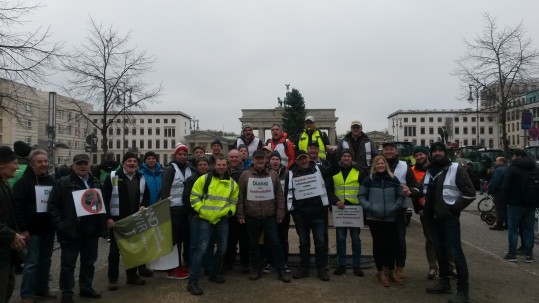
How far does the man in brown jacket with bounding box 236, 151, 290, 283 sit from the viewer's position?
6738mm

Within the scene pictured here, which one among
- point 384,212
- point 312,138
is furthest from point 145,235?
point 312,138

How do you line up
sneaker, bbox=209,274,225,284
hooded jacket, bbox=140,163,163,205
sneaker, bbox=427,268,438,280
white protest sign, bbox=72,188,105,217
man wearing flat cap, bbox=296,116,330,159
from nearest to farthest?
1. white protest sign, bbox=72,188,105,217
2. sneaker, bbox=209,274,225,284
3. sneaker, bbox=427,268,438,280
4. hooded jacket, bbox=140,163,163,205
5. man wearing flat cap, bbox=296,116,330,159

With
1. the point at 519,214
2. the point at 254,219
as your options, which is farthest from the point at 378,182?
the point at 519,214

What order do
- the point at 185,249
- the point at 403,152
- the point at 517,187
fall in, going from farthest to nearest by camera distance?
the point at 403,152
the point at 517,187
the point at 185,249

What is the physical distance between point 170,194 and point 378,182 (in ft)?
11.4

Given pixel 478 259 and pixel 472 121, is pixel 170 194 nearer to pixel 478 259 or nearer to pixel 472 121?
pixel 478 259

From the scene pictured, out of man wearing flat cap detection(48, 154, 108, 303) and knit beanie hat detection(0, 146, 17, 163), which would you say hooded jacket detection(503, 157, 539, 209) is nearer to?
man wearing flat cap detection(48, 154, 108, 303)

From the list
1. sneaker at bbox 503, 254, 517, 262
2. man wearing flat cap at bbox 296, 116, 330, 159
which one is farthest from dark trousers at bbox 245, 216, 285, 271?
sneaker at bbox 503, 254, 517, 262

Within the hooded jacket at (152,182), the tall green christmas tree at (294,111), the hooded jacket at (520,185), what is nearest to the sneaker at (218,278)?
the hooded jacket at (152,182)

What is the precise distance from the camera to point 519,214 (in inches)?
336

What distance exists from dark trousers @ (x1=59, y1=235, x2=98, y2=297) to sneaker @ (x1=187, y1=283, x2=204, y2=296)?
1443mm

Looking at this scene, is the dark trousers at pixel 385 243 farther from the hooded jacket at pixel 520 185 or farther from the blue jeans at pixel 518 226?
the hooded jacket at pixel 520 185

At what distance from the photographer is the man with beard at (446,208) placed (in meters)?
5.75

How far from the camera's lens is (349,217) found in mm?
6980
